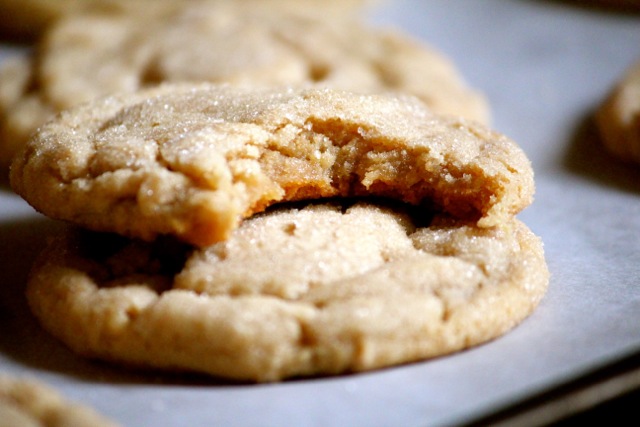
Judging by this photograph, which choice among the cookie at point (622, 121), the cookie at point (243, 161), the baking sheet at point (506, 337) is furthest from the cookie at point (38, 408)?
the cookie at point (622, 121)

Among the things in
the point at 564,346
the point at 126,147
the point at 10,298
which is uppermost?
the point at 564,346

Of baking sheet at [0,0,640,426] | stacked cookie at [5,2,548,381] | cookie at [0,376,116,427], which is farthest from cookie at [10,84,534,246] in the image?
cookie at [0,376,116,427]

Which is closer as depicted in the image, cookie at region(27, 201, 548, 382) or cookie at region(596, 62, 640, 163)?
cookie at region(27, 201, 548, 382)

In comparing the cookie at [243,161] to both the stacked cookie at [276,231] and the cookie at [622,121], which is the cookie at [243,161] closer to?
the stacked cookie at [276,231]

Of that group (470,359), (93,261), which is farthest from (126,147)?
(470,359)

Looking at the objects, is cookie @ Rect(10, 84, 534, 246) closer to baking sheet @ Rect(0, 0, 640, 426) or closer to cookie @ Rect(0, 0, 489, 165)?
baking sheet @ Rect(0, 0, 640, 426)

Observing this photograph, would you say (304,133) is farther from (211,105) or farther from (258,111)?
(211,105)
